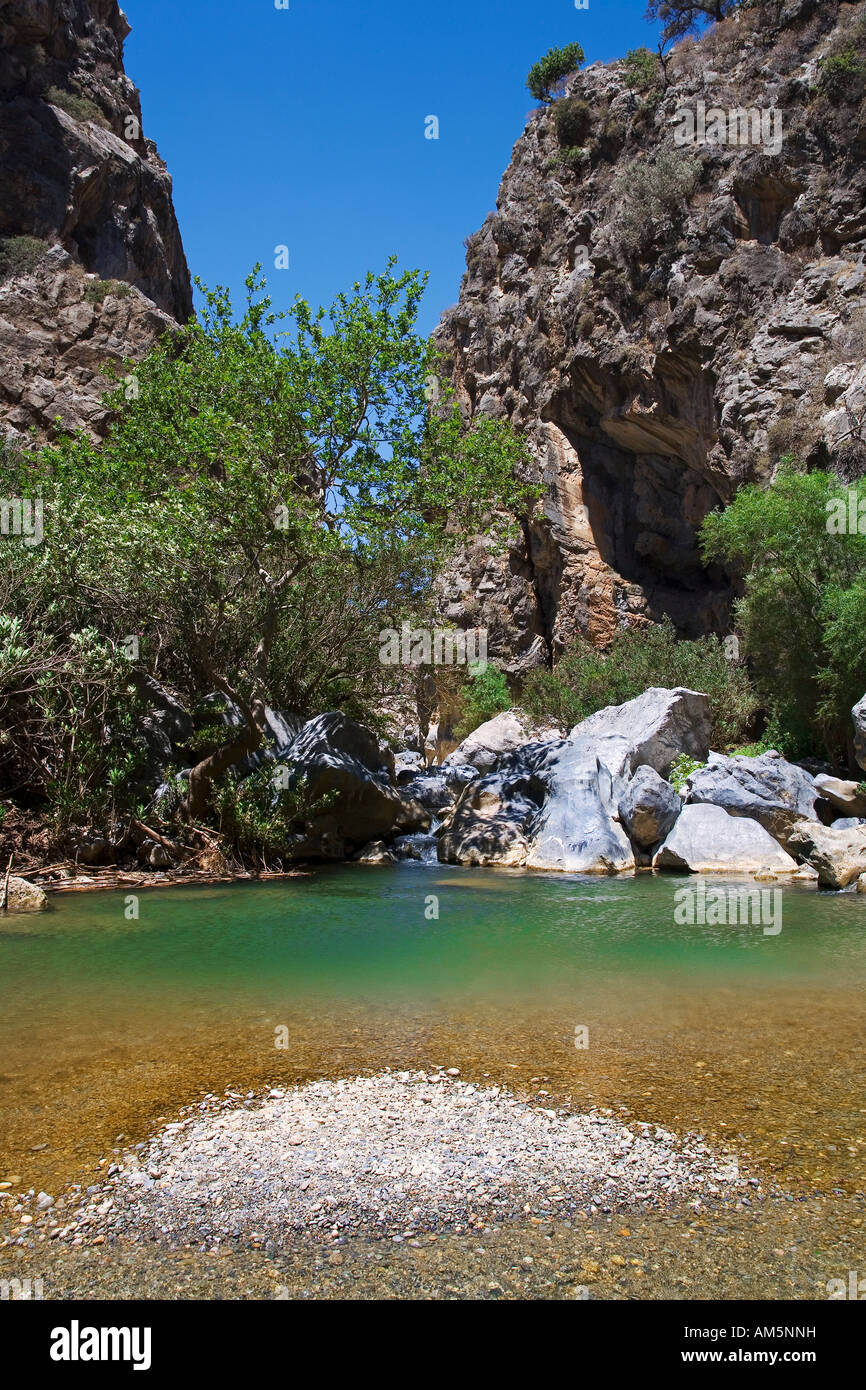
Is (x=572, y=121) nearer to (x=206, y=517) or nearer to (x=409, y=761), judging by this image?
(x=409, y=761)

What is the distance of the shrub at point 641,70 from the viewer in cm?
3719

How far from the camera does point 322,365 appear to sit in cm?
1492

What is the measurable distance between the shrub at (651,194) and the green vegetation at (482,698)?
59.3 feet

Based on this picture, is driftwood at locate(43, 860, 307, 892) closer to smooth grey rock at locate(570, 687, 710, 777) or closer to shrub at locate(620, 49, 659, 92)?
smooth grey rock at locate(570, 687, 710, 777)

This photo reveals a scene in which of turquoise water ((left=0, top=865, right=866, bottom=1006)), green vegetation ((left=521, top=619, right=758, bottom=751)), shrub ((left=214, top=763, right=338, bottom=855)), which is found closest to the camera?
turquoise water ((left=0, top=865, right=866, bottom=1006))

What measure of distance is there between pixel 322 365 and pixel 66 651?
6564 millimetres

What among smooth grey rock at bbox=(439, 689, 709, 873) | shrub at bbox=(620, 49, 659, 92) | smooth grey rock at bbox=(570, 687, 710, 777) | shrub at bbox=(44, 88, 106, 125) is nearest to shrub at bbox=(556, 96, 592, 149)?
shrub at bbox=(620, 49, 659, 92)

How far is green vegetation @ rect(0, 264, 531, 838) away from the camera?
13492 millimetres

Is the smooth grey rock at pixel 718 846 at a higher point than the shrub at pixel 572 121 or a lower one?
lower

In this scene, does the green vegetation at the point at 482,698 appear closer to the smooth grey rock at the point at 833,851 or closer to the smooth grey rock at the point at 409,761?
the smooth grey rock at the point at 409,761
